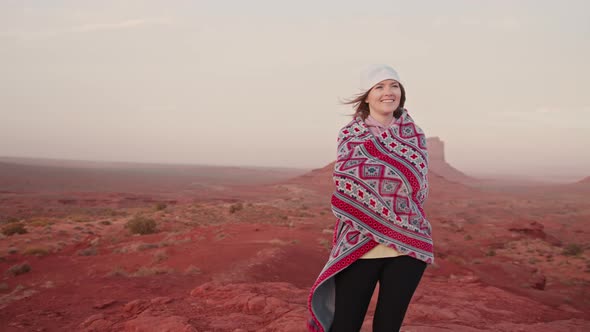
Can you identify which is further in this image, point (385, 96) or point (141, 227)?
point (141, 227)

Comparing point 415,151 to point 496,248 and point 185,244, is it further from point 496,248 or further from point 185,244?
point 496,248

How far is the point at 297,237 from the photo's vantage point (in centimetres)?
1151

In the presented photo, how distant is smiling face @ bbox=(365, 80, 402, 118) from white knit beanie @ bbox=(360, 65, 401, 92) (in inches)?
0.9

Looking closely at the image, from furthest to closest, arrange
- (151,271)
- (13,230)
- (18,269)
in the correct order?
(13,230), (18,269), (151,271)

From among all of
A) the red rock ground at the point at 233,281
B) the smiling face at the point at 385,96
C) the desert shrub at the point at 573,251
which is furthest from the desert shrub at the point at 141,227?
the desert shrub at the point at 573,251

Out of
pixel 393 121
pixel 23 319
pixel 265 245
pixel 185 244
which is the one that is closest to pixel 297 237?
pixel 265 245

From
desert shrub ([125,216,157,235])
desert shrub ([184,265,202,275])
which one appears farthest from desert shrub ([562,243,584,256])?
desert shrub ([125,216,157,235])

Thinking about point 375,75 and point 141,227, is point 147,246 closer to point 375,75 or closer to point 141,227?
point 141,227

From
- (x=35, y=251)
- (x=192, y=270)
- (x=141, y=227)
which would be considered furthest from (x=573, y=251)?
(x=35, y=251)

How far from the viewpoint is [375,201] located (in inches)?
82.0

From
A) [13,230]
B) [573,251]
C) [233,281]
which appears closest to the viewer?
[233,281]

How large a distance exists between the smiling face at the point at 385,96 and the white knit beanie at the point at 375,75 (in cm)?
2

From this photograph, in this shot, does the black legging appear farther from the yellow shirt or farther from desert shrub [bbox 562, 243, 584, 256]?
desert shrub [bbox 562, 243, 584, 256]

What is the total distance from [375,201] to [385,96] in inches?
24.1
